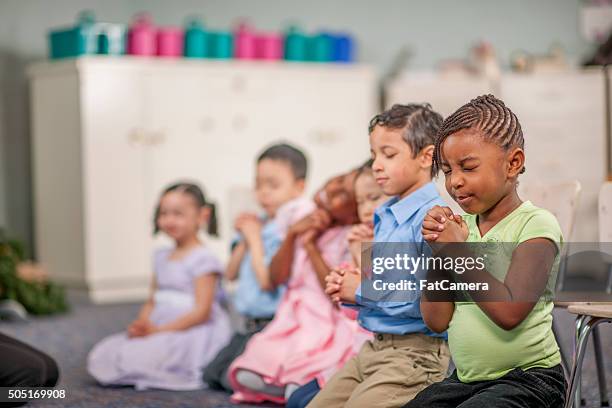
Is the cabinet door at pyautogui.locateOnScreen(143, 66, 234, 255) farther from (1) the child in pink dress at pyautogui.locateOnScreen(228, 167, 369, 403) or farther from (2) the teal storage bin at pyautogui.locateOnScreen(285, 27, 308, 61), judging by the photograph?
(1) the child in pink dress at pyautogui.locateOnScreen(228, 167, 369, 403)

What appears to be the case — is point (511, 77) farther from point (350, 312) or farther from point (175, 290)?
point (350, 312)

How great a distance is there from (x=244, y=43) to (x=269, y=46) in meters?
0.12

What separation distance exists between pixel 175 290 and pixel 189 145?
1.99 metres

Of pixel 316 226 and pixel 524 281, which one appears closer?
pixel 524 281

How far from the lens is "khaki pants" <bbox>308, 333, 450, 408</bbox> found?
1.90 m

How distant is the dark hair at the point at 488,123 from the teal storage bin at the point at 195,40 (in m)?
3.46

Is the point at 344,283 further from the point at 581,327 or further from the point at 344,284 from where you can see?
the point at 581,327

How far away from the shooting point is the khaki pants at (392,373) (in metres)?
1.90

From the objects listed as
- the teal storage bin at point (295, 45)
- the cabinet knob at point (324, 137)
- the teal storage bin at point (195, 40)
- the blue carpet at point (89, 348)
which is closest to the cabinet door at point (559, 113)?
the cabinet knob at point (324, 137)

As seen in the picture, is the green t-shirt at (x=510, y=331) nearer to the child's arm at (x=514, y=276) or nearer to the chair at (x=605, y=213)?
the child's arm at (x=514, y=276)

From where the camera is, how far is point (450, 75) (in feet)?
17.9

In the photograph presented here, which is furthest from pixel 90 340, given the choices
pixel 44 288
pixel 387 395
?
pixel 387 395

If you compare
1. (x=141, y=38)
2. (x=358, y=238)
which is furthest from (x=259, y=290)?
(x=141, y=38)

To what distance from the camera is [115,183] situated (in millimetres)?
4824
